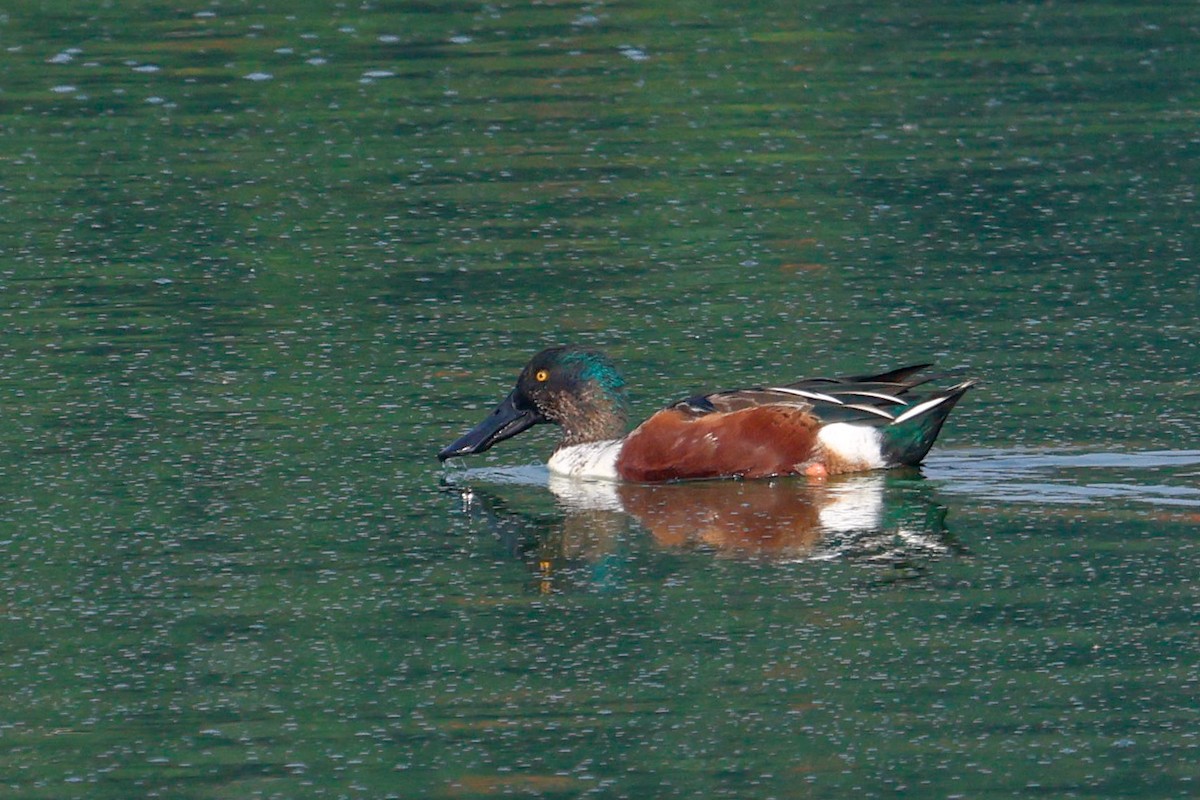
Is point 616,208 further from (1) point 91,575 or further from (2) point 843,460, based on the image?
(1) point 91,575

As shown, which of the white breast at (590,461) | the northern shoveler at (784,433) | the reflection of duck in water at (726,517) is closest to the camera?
the reflection of duck in water at (726,517)

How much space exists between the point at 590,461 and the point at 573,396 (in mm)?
413

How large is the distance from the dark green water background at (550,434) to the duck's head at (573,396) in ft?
0.75

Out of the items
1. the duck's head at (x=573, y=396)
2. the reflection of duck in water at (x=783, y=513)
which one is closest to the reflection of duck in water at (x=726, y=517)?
the reflection of duck in water at (x=783, y=513)

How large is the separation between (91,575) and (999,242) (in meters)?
6.07

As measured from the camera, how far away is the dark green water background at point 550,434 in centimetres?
602

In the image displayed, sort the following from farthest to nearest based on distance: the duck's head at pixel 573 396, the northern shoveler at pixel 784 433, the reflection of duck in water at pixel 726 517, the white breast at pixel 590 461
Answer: the duck's head at pixel 573 396
the white breast at pixel 590 461
the northern shoveler at pixel 784 433
the reflection of duck in water at pixel 726 517

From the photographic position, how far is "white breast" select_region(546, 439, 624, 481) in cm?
891

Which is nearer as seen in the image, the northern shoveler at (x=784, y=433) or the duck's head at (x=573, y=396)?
the northern shoveler at (x=784, y=433)

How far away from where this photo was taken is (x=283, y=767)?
5.81m

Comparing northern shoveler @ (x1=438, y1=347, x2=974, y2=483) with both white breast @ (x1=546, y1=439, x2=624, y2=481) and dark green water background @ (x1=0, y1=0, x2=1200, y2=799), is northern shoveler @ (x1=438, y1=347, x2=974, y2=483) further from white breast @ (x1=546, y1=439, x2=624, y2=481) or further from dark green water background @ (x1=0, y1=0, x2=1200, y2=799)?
dark green water background @ (x1=0, y1=0, x2=1200, y2=799)

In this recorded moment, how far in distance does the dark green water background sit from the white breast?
253 mm

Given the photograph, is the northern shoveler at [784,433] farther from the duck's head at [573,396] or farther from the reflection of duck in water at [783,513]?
the duck's head at [573,396]

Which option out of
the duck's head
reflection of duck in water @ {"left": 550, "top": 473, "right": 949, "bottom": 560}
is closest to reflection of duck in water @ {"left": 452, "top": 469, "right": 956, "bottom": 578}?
reflection of duck in water @ {"left": 550, "top": 473, "right": 949, "bottom": 560}
